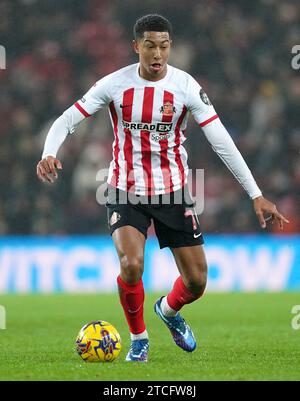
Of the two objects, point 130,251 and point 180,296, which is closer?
point 130,251

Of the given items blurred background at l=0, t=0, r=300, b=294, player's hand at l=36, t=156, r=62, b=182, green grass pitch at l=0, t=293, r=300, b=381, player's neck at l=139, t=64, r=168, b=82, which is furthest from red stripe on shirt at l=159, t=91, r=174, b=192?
blurred background at l=0, t=0, r=300, b=294

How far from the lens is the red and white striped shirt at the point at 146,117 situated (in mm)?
6453

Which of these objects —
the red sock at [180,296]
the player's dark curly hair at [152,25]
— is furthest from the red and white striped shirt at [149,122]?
the red sock at [180,296]

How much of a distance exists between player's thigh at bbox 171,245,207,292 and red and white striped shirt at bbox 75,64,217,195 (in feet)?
1.38

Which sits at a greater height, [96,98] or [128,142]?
[96,98]

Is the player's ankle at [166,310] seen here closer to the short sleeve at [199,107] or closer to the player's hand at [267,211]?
the player's hand at [267,211]

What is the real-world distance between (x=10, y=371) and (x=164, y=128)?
1867 mm

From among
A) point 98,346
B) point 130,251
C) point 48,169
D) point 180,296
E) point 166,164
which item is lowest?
point 98,346

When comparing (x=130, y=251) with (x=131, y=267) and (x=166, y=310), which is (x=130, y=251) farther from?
(x=166, y=310)

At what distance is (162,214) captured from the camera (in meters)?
6.52

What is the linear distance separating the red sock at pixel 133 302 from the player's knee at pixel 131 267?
82 mm

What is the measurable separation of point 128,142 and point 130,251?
30.5 inches

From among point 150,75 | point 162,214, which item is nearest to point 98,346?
point 162,214

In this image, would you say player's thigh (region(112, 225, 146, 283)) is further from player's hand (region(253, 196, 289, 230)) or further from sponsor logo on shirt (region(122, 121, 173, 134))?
player's hand (region(253, 196, 289, 230))
